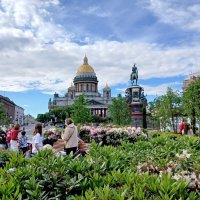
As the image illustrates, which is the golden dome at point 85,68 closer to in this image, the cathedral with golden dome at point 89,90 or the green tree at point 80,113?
the cathedral with golden dome at point 89,90

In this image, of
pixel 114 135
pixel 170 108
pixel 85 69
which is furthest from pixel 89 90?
pixel 114 135

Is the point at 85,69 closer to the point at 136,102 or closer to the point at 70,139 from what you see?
the point at 136,102

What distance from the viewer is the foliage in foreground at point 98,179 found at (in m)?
3.91

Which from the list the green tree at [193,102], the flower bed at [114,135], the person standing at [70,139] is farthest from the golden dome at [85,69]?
the person standing at [70,139]

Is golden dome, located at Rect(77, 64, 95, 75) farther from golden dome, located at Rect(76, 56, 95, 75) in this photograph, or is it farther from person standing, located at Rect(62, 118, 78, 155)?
person standing, located at Rect(62, 118, 78, 155)

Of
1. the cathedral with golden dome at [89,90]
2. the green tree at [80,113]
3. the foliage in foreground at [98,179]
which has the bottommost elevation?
the foliage in foreground at [98,179]

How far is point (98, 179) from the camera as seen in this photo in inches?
181

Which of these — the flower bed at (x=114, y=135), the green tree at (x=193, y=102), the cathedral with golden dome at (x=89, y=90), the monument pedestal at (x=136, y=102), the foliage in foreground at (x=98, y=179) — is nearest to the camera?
the foliage in foreground at (x=98, y=179)

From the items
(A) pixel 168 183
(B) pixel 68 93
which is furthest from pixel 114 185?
(B) pixel 68 93

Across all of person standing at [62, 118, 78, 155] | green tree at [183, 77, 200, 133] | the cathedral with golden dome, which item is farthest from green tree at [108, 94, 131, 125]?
the cathedral with golden dome

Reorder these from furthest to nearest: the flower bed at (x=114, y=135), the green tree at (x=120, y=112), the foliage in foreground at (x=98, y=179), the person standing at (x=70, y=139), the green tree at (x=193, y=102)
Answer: the green tree at (x=120, y=112), the green tree at (x=193, y=102), the flower bed at (x=114, y=135), the person standing at (x=70, y=139), the foliage in foreground at (x=98, y=179)

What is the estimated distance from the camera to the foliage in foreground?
391 cm

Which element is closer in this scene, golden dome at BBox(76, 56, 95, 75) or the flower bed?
the flower bed

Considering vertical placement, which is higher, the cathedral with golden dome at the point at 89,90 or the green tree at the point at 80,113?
the cathedral with golden dome at the point at 89,90
